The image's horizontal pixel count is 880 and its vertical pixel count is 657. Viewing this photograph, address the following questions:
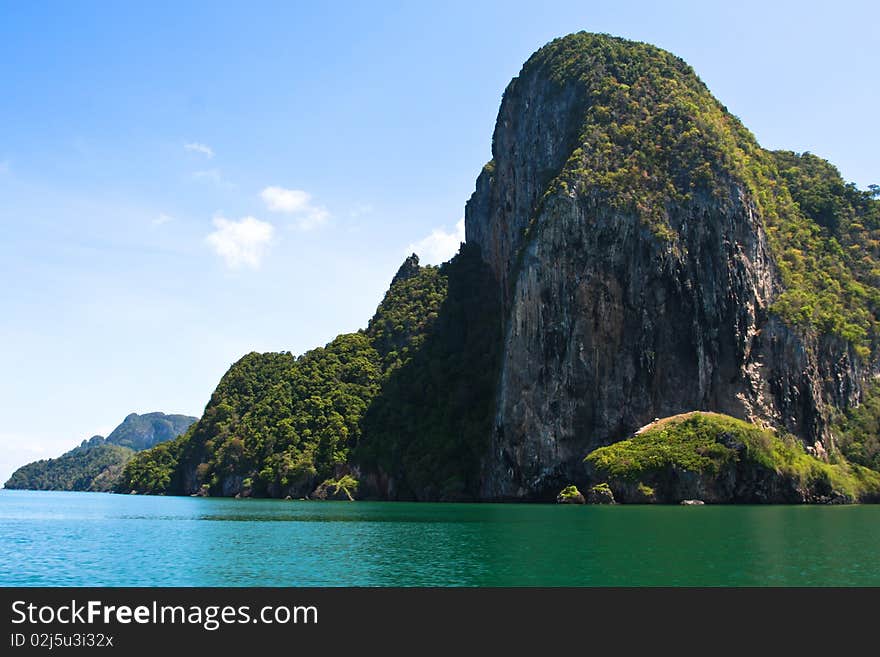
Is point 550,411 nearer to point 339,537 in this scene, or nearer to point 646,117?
point 646,117

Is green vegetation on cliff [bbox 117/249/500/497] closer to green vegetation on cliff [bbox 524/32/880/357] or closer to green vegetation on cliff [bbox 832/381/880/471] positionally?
green vegetation on cliff [bbox 524/32/880/357]

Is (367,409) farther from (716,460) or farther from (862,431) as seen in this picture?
(862,431)

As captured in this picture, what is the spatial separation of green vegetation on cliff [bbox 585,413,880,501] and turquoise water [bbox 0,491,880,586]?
30.2 metres

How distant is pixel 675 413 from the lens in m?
114

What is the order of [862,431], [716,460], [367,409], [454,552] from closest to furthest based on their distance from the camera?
[454,552]
[716,460]
[862,431]
[367,409]

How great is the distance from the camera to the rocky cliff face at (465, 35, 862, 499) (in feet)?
378

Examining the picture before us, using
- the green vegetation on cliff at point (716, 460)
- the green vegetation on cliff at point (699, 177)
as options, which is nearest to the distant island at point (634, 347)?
the green vegetation on cliff at point (716, 460)

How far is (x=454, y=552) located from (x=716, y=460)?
217 feet

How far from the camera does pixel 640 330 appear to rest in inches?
4668

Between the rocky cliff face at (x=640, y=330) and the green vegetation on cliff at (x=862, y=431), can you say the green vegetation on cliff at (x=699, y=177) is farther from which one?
the green vegetation on cliff at (x=862, y=431)

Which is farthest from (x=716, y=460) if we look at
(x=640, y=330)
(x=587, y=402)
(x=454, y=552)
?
(x=454, y=552)

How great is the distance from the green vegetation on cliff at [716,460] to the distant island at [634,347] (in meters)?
0.30
